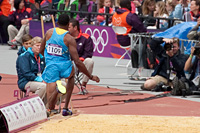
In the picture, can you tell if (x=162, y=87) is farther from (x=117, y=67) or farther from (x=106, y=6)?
(x=106, y=6)

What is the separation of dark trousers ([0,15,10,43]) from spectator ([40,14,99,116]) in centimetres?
1460

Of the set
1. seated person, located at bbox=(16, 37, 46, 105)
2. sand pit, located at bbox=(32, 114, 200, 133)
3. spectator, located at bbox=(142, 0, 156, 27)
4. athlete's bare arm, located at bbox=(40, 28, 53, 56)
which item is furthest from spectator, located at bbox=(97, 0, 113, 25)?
sand pit, located at bbox=(32, 114, 200, 133)

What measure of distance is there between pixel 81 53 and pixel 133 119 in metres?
3.87

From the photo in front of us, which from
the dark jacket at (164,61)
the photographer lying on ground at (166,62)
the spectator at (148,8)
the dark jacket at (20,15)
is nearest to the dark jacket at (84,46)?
the photographer lying on ground at (166,62)

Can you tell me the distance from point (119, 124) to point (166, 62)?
4346mm

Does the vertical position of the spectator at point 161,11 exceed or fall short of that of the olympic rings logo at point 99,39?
it exceeds it

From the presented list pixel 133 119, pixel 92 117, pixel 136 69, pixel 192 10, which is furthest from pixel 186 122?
pixel 192 10

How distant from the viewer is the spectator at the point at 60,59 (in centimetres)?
1025

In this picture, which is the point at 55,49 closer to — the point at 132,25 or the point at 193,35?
the point at 193,35

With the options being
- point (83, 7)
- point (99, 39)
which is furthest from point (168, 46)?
point (83, 7)

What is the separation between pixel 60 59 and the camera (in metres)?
10.3

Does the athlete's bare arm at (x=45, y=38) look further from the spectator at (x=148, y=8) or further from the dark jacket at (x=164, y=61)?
the spectator at (x=148, y=8)

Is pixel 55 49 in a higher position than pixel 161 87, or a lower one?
higher

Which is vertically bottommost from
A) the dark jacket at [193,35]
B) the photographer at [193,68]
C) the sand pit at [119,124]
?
the sand pit at [119,124]
